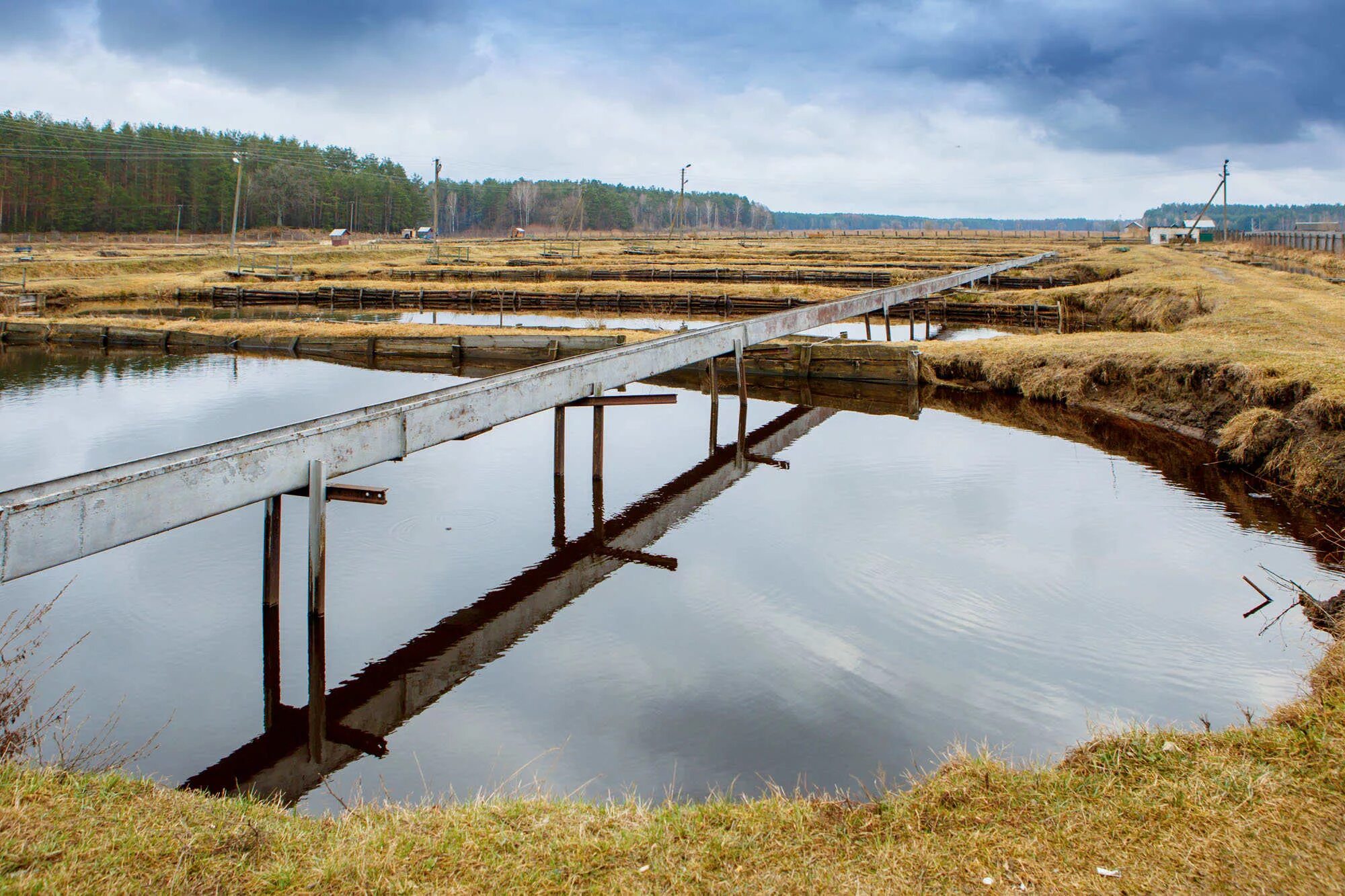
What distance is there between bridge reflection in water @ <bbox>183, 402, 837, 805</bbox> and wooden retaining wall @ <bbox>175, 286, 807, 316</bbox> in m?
27.8

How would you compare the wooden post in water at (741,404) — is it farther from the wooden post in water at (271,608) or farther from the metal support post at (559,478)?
the wooden post in water at (271,608)

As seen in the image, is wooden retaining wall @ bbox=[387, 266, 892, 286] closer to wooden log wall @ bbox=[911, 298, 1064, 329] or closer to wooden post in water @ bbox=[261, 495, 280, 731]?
wooden log wall @ bbox=[911, 298, 1064, 329]

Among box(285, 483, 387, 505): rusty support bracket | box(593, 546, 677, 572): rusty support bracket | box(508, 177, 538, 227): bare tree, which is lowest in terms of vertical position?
box(593, 546, 677, 572): rusty support bracket

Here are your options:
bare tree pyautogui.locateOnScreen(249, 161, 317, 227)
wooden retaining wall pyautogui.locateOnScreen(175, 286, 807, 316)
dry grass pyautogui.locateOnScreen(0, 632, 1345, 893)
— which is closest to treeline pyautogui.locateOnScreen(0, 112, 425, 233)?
bare tree pyautogui.locateOnScreen(249, 161, 317, 227)

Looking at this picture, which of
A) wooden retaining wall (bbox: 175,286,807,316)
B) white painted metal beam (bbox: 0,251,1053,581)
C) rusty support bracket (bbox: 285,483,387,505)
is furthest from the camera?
wooden retaining wall (bbox: 175,286,807,316)

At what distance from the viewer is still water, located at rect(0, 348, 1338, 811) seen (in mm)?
7160

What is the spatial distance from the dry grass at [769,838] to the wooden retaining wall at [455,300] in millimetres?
35414

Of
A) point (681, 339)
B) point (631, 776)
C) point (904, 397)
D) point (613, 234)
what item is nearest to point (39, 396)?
point (681, 339)

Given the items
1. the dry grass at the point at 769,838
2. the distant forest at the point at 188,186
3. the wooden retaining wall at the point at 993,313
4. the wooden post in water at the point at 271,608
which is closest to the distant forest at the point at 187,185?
the distant forest at the point at 188,186

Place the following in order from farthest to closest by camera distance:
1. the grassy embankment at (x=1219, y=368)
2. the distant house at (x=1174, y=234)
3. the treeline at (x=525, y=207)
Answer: the treeline at (x=525, y=207) < the distant house at (x=1174, y=234) < the grassy embankment at (x=1219, y=368)

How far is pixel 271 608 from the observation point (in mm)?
8875

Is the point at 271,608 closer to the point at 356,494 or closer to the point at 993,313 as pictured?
the point at 356,494

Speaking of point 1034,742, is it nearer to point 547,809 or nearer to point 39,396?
point 547,809

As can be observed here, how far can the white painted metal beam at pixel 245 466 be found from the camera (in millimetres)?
6012
